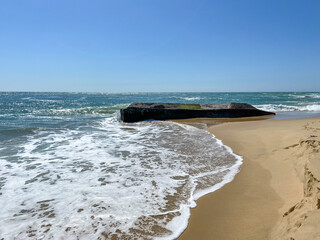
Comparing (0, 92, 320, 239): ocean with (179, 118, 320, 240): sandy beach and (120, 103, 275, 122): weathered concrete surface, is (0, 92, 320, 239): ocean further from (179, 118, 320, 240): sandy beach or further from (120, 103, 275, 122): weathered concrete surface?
(120, 103, 275, 122): weathered concrete surface

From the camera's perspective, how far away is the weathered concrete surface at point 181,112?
1370 centimetres

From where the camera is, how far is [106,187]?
3738 millimetres

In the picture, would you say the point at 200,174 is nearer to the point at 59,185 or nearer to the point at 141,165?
the point at 141,165

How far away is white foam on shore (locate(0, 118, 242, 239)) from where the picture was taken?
2.63 metres

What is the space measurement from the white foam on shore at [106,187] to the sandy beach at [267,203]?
0.24 m

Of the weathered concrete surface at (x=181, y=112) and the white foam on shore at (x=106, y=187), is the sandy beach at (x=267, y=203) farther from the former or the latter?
the weathered concrete surface at (x=181, y=112)

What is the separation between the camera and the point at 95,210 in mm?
2961

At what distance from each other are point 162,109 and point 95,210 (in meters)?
11.2

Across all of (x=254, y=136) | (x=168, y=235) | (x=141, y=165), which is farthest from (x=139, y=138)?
(x=168, y=235)

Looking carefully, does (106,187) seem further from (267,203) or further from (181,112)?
(181,112)

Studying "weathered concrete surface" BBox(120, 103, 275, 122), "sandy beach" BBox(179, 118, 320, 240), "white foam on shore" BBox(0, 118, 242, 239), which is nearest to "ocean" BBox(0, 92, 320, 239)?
"white foam on shore" BBox(0, 118, 242, 239)

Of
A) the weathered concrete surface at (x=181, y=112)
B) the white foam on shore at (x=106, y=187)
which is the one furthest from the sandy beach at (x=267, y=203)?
the weathered concrete surface at (x=181, y=112)

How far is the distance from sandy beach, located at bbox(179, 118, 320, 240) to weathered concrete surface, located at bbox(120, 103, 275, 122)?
9120 millimetres

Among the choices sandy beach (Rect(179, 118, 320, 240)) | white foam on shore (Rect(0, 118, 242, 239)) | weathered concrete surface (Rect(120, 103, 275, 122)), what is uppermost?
weathered concrete surface (Rect(120, 103, 275, 122))
